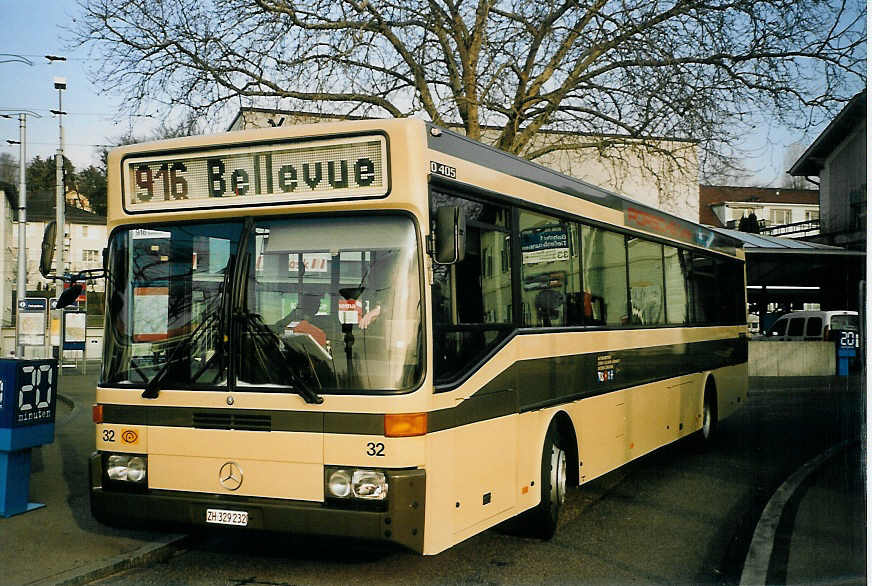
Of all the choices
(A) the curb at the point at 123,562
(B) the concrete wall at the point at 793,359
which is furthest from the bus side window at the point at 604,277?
(B) the concrete wall at the point at 793,359

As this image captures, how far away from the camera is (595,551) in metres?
7.44

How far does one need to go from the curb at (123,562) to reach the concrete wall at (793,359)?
26.7 meters

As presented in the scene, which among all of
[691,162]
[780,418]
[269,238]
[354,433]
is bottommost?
[780,418]

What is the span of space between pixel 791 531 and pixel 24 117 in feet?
70.1

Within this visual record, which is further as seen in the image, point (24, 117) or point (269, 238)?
point (24, 117)

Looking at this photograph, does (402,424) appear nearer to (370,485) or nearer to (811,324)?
(370,485)

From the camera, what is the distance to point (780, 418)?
17938mm

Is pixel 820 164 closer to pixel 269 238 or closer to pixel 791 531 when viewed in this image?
pixel 791 531

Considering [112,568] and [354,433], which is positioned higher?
[354,433]

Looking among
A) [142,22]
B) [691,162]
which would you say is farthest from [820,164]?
[142,22]

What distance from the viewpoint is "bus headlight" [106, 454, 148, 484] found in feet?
21.1

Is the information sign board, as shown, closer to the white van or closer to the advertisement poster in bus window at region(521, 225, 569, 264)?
the advertisement poster in bus window at region(521, 225, 569, 264)

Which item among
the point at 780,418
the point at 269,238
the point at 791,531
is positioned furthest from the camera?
the point at 780,418

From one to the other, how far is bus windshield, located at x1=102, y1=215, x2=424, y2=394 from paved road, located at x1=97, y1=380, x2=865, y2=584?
150 cm
